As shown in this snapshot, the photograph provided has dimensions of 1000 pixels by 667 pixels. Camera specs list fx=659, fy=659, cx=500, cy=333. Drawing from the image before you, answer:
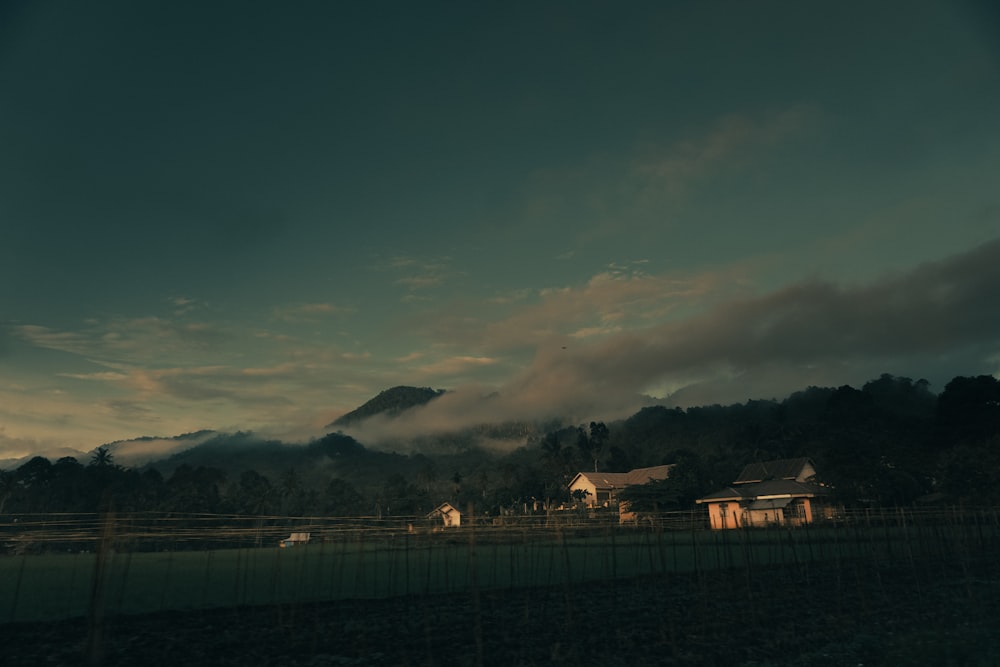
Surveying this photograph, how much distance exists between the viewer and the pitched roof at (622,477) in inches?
3287

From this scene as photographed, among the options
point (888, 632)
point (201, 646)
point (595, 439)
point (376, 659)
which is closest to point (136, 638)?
point (201, 646)

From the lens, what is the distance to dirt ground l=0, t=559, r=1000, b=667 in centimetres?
1109

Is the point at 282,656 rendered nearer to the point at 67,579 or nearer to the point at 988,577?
the point at 988,577

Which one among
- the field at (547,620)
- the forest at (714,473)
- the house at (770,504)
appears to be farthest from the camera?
the house at (770,504)

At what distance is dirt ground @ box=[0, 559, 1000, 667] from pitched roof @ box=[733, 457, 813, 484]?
163 ft

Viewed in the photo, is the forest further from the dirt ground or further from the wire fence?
the dirt ground

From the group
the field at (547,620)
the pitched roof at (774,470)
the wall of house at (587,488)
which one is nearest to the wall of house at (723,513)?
the pitched roof at (774,470)

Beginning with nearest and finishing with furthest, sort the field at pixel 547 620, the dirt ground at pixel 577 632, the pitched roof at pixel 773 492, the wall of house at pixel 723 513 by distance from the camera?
the dirt ground at pixel 577 632 → the field at pixel 547 620 → the pitched roof at pixel 773 492 → the wall of house at pixel 723 513

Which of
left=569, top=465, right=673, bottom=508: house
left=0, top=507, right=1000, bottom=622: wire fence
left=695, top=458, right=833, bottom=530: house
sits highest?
left=569, top=465, right=673, bottom=508: house

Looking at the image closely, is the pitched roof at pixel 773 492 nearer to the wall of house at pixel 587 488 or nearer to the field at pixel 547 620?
the wall of house at pixel 587 488

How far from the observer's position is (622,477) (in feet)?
295

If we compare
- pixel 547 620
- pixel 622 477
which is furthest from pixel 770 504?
pixel 547 620

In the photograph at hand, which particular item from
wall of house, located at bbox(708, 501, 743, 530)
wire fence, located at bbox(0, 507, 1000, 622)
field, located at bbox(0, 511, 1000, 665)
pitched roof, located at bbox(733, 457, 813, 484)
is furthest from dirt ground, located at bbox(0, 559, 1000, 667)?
pitched roof, located at bbox(733, 457, 813, 484)

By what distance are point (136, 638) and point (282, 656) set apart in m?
4.19
